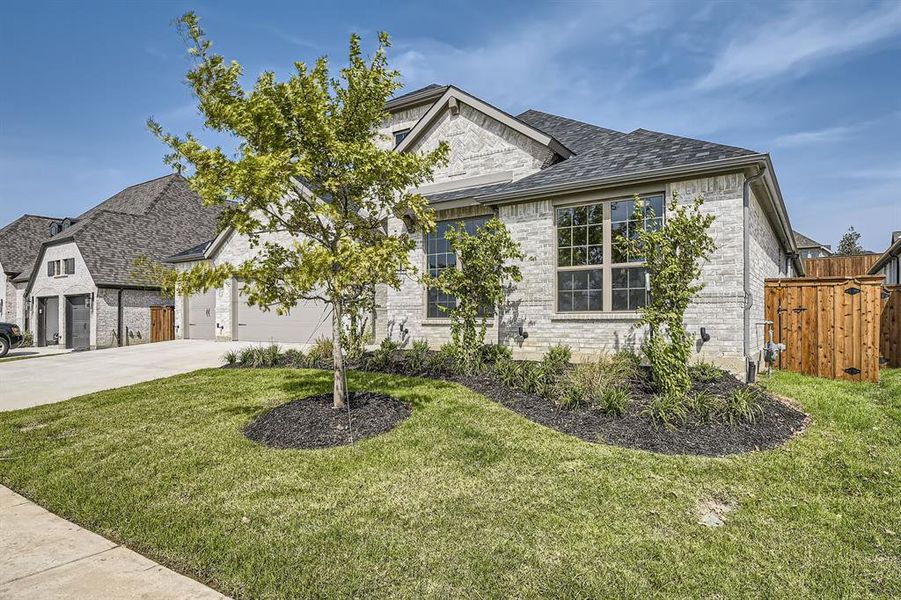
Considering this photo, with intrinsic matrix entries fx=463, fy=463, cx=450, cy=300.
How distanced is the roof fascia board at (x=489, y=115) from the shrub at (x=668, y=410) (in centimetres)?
770

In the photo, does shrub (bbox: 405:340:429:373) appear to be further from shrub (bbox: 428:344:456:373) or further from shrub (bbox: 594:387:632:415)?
shrub (bbox: 594:387:632:415)

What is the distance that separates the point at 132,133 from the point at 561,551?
13.3m

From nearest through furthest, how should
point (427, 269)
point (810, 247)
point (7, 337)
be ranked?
1. point (427, 269)
2. point (7, 337)
3. point (810, 247)

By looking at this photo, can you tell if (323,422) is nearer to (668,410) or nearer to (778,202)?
(668,410)

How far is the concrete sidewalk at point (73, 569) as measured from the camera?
2.73 meters

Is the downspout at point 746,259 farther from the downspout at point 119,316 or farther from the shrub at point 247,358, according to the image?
the downspout at point 119,316

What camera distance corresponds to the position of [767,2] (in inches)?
329

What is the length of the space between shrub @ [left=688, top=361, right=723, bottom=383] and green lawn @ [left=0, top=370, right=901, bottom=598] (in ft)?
4.52

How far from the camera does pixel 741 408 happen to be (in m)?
5.73

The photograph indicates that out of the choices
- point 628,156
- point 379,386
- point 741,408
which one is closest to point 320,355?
point 379,386

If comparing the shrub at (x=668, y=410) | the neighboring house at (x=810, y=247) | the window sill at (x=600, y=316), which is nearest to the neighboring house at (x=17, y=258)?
the window sill at (x=600, y=316)

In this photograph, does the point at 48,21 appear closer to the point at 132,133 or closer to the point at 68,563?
the point at 132,133

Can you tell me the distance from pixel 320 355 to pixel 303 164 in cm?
671

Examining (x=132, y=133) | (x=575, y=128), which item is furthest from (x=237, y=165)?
(x=575, y=128)
